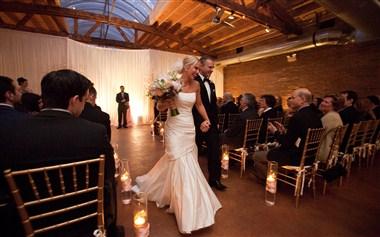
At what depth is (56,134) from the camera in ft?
3.28

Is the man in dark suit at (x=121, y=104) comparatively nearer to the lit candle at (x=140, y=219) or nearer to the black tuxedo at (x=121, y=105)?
the black tuxedo at (x=121, y=105)

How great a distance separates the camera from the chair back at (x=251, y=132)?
10.6 ft

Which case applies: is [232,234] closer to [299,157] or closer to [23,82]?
[299,157]

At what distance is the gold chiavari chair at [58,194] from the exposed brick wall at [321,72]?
702 cm

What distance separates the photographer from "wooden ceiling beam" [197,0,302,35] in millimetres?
5160

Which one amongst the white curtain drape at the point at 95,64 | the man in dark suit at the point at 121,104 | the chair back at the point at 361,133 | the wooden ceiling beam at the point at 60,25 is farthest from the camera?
the man in dark suit at the point at 121,104

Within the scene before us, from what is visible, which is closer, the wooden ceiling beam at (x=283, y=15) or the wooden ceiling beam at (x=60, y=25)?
the wooden ceiling beam at (x=283, y=15)

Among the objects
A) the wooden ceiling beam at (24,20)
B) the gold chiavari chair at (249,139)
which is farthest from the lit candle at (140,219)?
the wooden ceiling beam at (24,20)

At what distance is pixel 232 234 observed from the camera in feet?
6.52

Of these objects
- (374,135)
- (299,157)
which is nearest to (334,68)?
(374,135)

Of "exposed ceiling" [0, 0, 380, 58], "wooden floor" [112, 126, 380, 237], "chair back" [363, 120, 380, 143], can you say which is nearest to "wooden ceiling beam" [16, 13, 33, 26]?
"exposed ceiling" [0, 0, 380, 58]

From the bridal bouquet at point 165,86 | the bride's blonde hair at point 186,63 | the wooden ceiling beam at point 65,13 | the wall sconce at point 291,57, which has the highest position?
the wooden ceiling beam at point 65,13

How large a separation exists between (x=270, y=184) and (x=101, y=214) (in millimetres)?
1962

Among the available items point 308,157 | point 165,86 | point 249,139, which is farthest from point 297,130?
point 165,86
